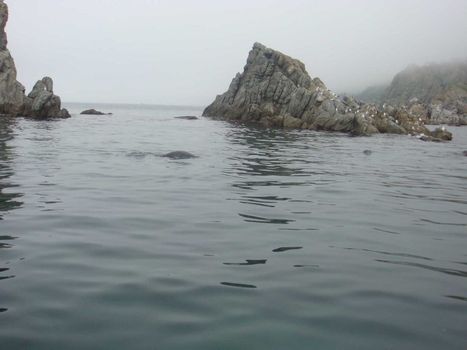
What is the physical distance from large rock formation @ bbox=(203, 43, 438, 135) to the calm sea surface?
144 ft

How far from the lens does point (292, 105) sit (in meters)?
68.7

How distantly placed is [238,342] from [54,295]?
2921 mm

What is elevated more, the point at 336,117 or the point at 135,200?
the point at 336,117

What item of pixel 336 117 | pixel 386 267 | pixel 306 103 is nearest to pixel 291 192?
pixel 386 267

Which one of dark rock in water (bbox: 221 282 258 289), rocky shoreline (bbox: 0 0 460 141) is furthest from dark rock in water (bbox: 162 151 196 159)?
rocky shoreline (bbox: 0 0 460 141)

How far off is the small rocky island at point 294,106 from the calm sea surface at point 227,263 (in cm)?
4181

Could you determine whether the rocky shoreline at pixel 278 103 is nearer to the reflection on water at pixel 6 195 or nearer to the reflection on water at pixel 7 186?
the reflection on water at pixel 6 195

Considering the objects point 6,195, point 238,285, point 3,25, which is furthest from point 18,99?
point 238,285

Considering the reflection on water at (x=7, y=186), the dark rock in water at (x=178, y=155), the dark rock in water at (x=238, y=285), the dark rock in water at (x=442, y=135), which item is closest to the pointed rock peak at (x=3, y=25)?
the reflection on water at (x=7, y=186)

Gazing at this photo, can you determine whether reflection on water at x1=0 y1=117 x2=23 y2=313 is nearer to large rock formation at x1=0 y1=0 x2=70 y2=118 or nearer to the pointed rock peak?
large rock formation at x1=0 y1=0 x2=70 y2=118

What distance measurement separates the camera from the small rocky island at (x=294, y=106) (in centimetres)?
6025

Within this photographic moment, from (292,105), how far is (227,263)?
204 feet

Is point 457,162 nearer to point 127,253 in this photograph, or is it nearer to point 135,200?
point 135,200

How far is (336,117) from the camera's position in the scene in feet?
197
